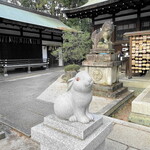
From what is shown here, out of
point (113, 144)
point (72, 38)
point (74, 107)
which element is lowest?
point (113, 144)

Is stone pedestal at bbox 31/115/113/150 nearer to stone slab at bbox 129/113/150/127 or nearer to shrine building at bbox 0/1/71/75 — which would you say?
stone slab at bbox 129/113/150/127

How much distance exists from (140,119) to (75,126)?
7.31ft

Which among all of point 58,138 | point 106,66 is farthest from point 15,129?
point 106,66

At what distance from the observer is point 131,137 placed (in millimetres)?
2494

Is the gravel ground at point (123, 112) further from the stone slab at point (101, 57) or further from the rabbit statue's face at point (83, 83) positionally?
the rabbit statue's face at point (83, 83)

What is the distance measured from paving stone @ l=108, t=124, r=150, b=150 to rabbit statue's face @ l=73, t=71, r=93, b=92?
4.72ft

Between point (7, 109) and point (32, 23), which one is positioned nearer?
point (7, 109)

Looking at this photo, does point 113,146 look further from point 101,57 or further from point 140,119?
point 101,57

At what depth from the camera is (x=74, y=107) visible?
5.45 feet

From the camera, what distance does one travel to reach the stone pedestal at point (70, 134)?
1475mm

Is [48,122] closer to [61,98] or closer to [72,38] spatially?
[61,98]

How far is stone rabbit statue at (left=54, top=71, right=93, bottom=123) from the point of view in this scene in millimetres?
1571

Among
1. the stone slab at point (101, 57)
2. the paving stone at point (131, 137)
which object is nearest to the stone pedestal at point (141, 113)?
the paving stone at point (131, 137)

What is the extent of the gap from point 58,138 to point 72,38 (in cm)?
715
